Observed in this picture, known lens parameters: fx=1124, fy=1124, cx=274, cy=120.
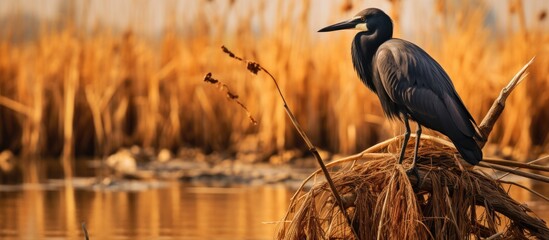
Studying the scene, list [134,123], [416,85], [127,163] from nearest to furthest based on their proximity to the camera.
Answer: [416,85]
[127,163]
[134,123]

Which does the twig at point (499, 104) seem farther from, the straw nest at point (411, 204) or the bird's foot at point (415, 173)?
the bird's foot at point (415, 173)

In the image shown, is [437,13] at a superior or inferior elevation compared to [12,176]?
superior

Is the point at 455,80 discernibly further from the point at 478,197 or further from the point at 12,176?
the point at 478,197

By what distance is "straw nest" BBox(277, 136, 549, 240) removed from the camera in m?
5.21

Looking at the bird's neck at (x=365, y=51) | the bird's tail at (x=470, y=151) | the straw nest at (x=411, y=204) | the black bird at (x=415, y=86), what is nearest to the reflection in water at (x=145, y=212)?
the straw nest at (x=411, y=204)

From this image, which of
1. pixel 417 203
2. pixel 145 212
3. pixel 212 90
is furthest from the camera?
pixel 212 90

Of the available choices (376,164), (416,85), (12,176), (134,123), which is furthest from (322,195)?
(134,123)

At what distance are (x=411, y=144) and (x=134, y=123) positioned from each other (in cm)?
855

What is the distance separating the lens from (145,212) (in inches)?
319

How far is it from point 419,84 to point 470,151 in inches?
17.2

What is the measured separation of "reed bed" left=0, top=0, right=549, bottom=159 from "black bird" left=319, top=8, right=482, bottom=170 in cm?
661

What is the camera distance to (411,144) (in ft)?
18.7

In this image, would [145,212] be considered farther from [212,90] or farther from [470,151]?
[212,90]

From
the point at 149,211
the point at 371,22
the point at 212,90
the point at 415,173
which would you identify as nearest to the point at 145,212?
the point at 149,211
